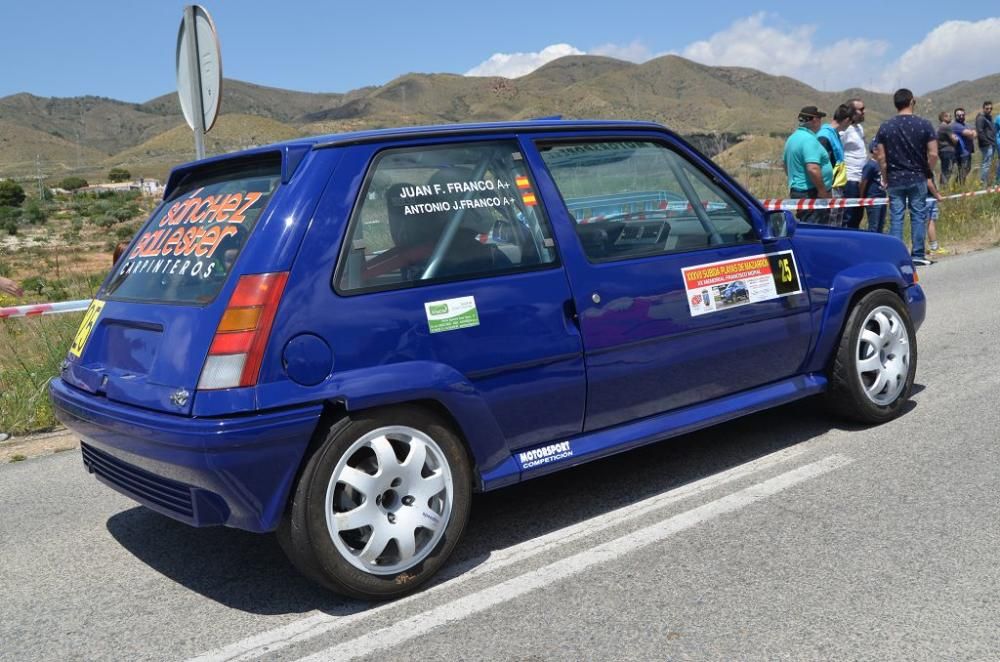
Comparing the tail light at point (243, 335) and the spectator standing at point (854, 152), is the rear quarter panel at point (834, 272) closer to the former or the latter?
the tail light at point (243, 335)

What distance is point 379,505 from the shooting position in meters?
3.54

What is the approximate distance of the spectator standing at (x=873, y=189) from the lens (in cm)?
1210

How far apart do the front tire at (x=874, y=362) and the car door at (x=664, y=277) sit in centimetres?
34

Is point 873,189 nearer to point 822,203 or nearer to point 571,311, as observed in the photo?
point 822,203

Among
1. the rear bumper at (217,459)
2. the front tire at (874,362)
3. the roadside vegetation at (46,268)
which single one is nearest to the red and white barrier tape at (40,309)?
the roadside vegetation at (46,268)

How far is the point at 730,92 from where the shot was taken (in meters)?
Answer: 197

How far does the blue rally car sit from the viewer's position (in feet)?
11.1

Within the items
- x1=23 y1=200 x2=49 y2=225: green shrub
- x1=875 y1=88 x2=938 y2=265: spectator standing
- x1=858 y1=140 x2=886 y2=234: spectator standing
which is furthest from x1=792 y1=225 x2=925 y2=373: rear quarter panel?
x1=23 y1=200 x2=49 y2=225: green shrub

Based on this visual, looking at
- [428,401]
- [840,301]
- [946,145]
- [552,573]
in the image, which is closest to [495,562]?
[552,573]

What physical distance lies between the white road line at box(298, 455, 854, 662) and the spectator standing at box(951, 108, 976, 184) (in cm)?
1637

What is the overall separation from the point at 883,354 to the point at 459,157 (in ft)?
9.30

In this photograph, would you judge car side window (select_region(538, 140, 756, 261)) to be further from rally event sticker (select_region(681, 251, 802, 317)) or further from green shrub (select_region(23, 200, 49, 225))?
green shrub (select_region(23, 200, 49, 225))

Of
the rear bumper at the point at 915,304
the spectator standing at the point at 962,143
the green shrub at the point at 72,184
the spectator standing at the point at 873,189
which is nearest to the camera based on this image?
the rear bumper at the point at 915,304

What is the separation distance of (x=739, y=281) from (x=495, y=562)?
6.13 ft
